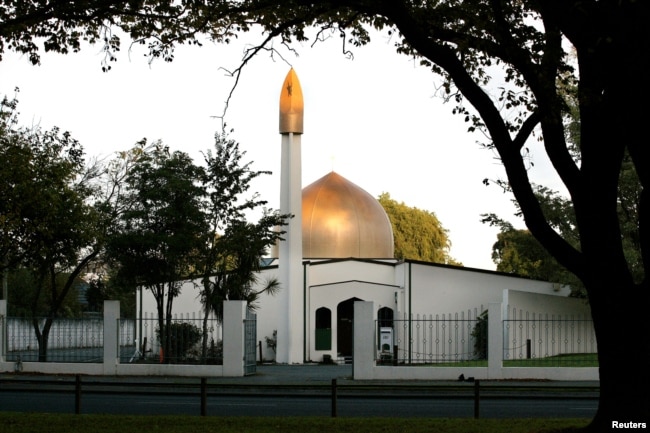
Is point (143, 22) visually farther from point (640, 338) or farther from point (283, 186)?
point (283, 186)

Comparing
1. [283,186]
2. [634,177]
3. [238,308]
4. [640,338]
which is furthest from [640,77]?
[283,186]

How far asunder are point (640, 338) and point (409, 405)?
853cm

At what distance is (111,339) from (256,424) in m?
15.5

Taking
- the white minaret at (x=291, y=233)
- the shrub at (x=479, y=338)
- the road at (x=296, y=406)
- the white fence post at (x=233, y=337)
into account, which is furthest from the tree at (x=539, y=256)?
the road at (x=296, y=406)

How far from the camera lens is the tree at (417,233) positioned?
85.0m

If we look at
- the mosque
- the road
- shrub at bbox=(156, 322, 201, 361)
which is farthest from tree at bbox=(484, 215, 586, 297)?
the road

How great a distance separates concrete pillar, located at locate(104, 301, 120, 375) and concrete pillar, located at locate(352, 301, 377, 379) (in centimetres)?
735

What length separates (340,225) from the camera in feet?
164

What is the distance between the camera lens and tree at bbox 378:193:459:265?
8500 centimetres

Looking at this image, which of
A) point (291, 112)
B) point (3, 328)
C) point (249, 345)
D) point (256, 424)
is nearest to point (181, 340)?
point (249, 345)

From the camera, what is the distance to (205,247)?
3319 centimetres

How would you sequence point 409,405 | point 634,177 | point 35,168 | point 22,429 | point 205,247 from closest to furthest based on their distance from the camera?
point 22,429
point 409,405
point 35,168
point 205,247
point 634,177

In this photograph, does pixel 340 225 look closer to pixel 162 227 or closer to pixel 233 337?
pixel 162 227

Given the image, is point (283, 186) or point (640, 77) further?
point (283, 186)
